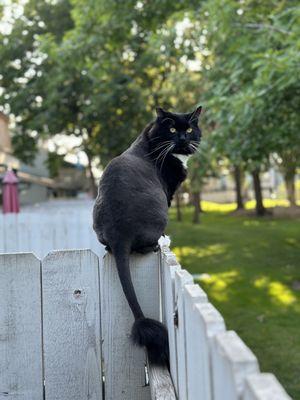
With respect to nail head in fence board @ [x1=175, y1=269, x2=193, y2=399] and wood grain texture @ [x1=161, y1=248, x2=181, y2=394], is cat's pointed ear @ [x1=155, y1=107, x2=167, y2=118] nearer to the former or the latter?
wood grain texture @ [x1=161, y1=248, x2=181, y2=394]

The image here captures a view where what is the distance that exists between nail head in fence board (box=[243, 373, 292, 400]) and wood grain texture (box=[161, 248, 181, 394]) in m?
0.99

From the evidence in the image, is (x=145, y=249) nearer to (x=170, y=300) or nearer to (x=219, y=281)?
(x=170, y=300)

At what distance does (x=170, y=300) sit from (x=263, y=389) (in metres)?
1.13

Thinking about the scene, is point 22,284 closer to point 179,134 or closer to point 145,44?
point 179,134

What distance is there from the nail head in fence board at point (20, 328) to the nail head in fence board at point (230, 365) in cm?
132

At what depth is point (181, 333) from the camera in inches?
68.3

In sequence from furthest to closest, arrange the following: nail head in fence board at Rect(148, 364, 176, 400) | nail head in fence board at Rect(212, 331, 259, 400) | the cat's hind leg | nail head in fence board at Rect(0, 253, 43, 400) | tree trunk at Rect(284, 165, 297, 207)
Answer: tree trunk at Rect(284, 165, 297, 207)
the cat's hind leg
nail head in fence board at Rect(0, 253, 43, 400)
nail head in fence board at Rect(148, 364, 176, 400)
nail head in fence board at Rect(212, 331, 259, 400)

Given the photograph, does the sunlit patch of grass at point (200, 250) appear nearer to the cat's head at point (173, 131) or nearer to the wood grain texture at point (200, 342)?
the cat's head at point (173, 131)

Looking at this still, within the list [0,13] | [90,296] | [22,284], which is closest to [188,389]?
[90,296]

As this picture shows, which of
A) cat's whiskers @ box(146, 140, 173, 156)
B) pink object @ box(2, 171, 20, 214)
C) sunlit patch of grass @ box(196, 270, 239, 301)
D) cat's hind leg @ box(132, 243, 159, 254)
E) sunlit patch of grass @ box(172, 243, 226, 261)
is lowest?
sunlit patch of grass @ box(172, 243, 226, 261)

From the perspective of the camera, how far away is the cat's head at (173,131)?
11.1ft

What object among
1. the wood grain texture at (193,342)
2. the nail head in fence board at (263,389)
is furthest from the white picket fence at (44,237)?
the nail head in fence board at (263,389)

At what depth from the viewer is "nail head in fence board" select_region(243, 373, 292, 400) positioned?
34.0 inches

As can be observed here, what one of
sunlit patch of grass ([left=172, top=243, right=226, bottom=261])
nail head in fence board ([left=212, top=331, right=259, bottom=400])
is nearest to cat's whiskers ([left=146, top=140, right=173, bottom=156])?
nail head in fence board ([left=212, top=331, right=259, bottom=400])
